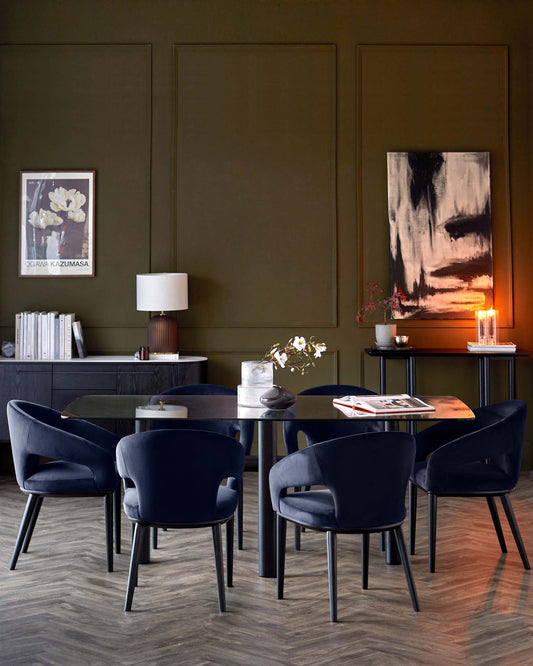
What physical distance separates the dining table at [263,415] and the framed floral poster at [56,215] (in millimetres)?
2544

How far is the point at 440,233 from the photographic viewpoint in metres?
6.43

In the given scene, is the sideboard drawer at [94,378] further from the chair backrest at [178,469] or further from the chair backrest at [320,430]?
the chair backrest at [178,469]

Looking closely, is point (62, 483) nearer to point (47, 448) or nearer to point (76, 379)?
point (47, 448)

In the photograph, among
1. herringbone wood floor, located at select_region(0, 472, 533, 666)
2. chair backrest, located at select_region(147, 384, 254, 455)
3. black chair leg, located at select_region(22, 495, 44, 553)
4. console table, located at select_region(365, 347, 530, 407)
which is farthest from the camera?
console table, located at select_region(365, 347, 530, 407)

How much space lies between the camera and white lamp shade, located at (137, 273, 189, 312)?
5.97m

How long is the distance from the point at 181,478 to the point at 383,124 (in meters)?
4.20

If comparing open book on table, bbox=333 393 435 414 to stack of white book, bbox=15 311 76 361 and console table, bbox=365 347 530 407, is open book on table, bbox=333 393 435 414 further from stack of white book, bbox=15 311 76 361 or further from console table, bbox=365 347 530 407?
stack of white book, bbox=15 311 76 361

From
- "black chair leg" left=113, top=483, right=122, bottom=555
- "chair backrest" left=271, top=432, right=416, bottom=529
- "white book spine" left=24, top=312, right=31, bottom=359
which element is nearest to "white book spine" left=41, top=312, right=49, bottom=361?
"white book spine" left=24, top=312, right=31, bottom=359

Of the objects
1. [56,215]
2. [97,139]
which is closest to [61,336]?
[56,215]

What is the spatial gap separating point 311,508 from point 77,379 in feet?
10.0

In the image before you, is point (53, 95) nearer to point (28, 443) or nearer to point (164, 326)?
point (164, 326)

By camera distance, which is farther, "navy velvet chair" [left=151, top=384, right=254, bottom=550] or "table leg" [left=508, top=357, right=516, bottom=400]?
"table leg" [left=508, top=357, right=516, bottom=400]

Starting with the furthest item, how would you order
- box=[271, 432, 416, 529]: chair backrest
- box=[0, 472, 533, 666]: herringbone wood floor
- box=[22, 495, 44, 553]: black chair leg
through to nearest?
box=[22, 495, 44, 553]: black chair leg
box=[271, 432, 416, 529]: chair backrest
box=[0, 472, 533, 666]: herringbone wood floor

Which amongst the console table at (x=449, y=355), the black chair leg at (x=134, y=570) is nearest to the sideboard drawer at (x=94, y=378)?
the console table at (x=449, y=355)
